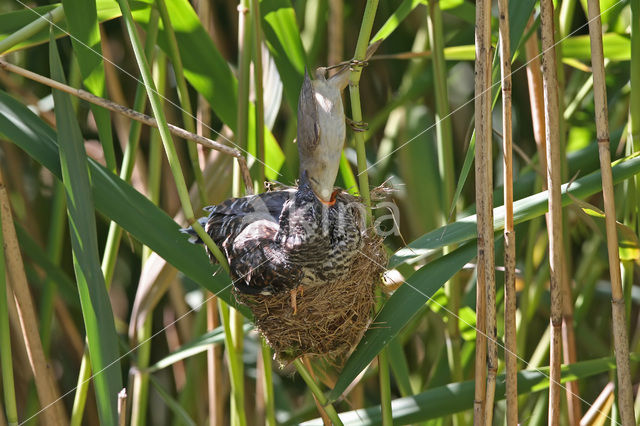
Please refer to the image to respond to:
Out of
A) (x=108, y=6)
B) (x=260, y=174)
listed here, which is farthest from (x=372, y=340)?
(x=108, y=6)

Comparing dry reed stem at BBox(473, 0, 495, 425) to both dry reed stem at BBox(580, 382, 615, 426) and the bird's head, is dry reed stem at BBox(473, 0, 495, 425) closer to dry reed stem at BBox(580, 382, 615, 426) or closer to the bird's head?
the bird's head

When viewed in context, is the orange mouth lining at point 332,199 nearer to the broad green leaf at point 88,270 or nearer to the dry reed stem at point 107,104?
the dry reed stem at point 107,104

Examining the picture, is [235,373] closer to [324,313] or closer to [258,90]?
[324,313]

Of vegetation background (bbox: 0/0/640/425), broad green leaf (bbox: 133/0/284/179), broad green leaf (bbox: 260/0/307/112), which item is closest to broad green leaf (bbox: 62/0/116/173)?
vegetation background (bbox: 0/0/640/425)

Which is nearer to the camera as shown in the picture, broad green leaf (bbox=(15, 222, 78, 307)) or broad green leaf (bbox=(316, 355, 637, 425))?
broad green leaf (bbox=(316, 355, 637, 425))

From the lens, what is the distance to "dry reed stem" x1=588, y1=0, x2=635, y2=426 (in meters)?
0.70

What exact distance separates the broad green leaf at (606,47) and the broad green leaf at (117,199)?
2.12ft

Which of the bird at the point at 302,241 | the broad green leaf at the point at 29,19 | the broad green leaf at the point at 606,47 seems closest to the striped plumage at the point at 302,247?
the bird at the point at 302,241

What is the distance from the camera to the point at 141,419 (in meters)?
1.09

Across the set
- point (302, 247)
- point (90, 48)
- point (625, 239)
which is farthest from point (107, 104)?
point (625, 239)

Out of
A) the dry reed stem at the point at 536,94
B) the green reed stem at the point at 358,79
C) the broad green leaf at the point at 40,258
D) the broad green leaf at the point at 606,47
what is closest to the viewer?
the green reed stem at the point at 358,79

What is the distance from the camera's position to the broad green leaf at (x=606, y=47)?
3.31ft

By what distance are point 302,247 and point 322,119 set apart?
20cm

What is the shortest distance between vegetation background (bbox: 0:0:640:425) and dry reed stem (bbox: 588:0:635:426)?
5 cm
